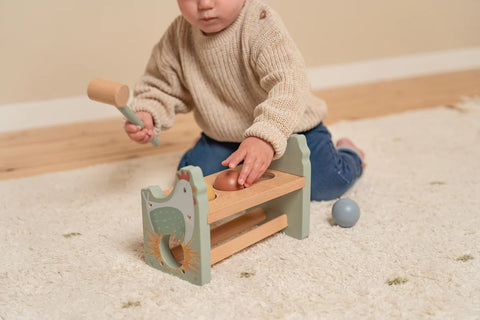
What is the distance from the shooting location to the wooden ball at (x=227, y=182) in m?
0.76

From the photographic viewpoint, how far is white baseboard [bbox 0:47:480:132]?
1.65m

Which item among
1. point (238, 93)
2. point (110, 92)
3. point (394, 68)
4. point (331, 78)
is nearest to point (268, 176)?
point (238, 93)

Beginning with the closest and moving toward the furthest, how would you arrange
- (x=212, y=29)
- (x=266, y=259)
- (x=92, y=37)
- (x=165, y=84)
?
(x=266, y=259) → (x=212, y=29) → (x=165, y=84) → (x=92, y=37)

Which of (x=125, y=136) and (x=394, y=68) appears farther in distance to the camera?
(x=394, y=68)

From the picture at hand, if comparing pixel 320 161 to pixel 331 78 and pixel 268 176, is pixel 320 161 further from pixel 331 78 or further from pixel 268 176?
pixel 331 78

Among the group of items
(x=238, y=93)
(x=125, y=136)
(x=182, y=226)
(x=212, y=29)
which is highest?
(x=212, y=29)

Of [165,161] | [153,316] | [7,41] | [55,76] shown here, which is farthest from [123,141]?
[153,316]

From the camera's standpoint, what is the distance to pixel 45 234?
880mm

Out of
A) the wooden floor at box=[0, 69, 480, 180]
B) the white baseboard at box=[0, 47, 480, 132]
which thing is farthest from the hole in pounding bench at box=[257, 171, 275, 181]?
the white baseboard at box=[0, 47, 480, 132]

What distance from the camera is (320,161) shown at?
40.5 inches

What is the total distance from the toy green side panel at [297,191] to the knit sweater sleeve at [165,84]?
0.28 metres

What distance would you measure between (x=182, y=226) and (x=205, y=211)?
0.15 ft

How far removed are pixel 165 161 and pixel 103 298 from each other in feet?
2.02

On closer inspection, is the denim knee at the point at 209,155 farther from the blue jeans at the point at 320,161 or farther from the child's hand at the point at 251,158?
the child's hand at the point at 251,158
